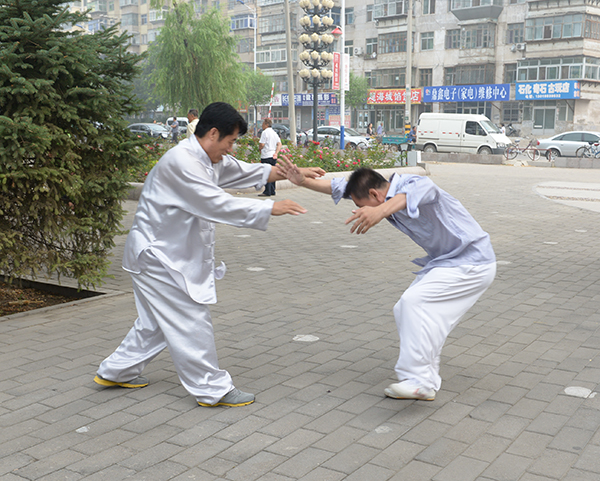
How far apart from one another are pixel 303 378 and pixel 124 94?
3.28 m

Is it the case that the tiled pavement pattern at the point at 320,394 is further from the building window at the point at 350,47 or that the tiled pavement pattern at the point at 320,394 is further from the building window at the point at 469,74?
the building window at the point at 350,47

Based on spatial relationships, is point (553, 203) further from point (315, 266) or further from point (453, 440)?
point (453, 440)

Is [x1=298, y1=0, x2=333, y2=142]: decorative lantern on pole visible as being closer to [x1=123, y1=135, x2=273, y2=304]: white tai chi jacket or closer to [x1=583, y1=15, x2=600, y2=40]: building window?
[x1=123, y1=135, x2=273, y2=304]: white tai chi jacket

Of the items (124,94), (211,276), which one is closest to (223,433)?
(211,276)

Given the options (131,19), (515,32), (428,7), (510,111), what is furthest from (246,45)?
(510,111)

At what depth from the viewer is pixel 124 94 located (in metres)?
6.14

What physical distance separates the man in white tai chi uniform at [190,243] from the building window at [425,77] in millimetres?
55213

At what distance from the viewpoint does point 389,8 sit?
57.8 m

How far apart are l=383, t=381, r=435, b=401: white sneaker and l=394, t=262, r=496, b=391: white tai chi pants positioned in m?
0.03

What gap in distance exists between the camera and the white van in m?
30.8

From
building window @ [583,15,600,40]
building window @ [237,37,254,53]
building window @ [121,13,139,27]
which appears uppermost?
building window @ [121,13,139,27]

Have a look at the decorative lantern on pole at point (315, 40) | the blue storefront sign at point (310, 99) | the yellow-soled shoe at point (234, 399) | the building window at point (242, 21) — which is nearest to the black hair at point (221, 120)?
the yellow-soled shoe at point (234, 399)

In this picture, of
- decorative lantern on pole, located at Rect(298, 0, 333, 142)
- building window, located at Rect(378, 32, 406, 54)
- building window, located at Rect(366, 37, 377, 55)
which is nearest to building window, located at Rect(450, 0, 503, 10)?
building window, located at Rect(378, 32, 406, 54)

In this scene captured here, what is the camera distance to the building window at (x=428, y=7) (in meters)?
55.8
